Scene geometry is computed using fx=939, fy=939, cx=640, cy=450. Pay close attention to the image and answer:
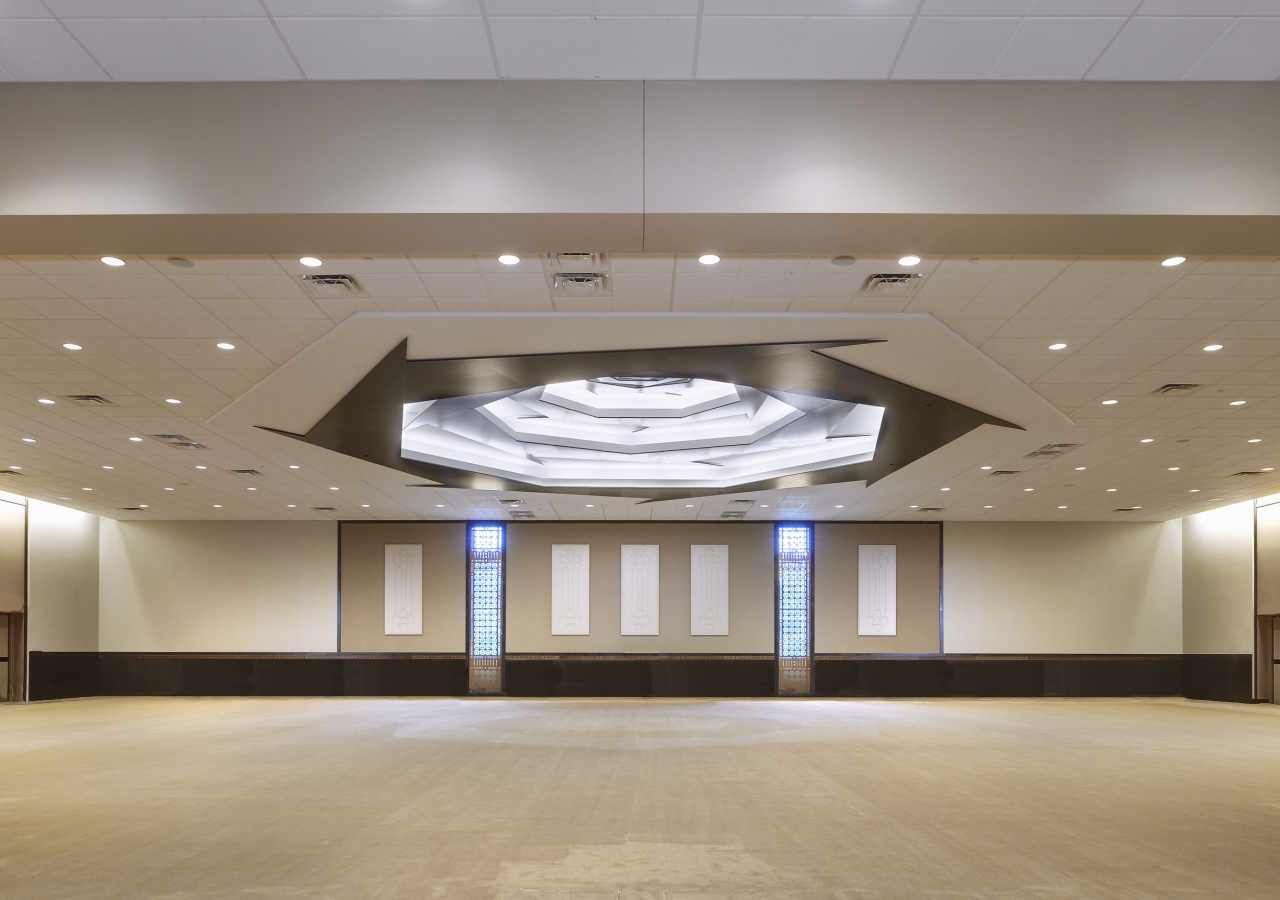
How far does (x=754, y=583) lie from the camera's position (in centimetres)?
2314

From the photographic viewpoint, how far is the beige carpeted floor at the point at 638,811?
612 centimetres

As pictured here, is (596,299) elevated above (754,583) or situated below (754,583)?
above

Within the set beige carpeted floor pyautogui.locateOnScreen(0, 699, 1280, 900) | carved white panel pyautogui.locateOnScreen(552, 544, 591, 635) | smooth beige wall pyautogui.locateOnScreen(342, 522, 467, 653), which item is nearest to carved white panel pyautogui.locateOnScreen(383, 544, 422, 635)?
smooth beige wall pyautogui.locateOnScreen(342, 522, 467, 653)

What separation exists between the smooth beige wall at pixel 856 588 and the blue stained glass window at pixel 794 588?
0.75 feet

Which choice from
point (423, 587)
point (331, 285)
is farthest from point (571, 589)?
point (331, 285)

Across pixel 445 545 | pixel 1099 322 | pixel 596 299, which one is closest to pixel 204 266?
pixel 596 299

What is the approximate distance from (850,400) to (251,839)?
8013mm

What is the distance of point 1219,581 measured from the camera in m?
21.8

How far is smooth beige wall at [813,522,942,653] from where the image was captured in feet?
75.2

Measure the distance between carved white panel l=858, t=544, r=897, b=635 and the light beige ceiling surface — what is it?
7102mm

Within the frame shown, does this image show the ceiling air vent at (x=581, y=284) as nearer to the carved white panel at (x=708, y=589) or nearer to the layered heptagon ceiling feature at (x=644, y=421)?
the layered heptagon ceiling feature at (x=644, y=421)
